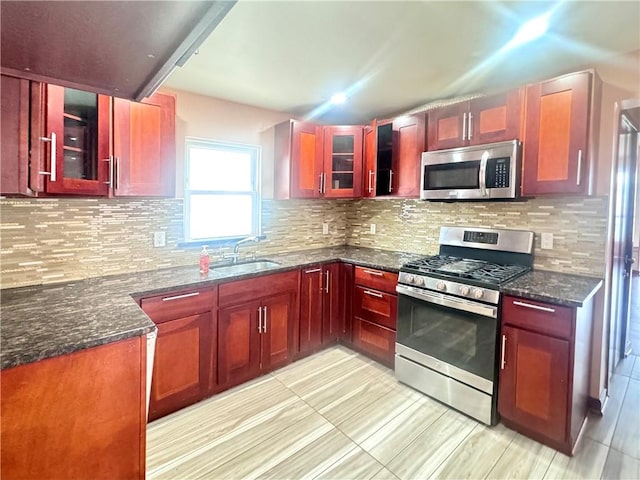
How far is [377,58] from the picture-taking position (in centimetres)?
222

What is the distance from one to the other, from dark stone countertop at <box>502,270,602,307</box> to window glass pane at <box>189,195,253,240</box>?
7.47 ft

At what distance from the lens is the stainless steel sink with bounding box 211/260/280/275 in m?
2.68

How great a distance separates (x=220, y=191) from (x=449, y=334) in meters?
2.25

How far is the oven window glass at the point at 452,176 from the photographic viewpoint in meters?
2.53

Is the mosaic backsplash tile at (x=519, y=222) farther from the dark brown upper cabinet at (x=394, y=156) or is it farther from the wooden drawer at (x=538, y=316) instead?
the wooden drawer at (x=538, y=316)

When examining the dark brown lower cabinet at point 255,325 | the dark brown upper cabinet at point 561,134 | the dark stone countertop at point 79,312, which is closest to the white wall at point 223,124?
the dark stone countertop at point 79,312

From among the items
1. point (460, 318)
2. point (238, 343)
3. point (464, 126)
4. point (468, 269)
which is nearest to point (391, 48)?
point (464, 126)

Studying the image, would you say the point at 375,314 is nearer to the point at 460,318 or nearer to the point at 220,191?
the point at 460,318

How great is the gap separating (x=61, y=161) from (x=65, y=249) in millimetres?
661

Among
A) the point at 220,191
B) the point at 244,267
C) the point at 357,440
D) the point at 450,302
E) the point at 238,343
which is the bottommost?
the point at 357,440

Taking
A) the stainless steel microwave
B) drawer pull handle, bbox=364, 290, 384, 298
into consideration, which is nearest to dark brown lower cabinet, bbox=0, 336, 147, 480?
drawer pull handle, bbox=364, 290, 384, 298

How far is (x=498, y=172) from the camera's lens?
94.0 inches

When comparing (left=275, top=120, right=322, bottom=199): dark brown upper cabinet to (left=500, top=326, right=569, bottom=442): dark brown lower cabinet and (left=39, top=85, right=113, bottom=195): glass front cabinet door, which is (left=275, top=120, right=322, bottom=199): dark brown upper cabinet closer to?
(left=39, top=85, right=113, bottom=195): glass front cabinet door

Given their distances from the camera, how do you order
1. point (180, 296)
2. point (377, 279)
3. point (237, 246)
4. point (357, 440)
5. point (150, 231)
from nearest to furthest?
1. point (357, 440)
2. point (180, 296)
3. point (150, 231)
4. point (377, 279)
5. point (237, 246)
